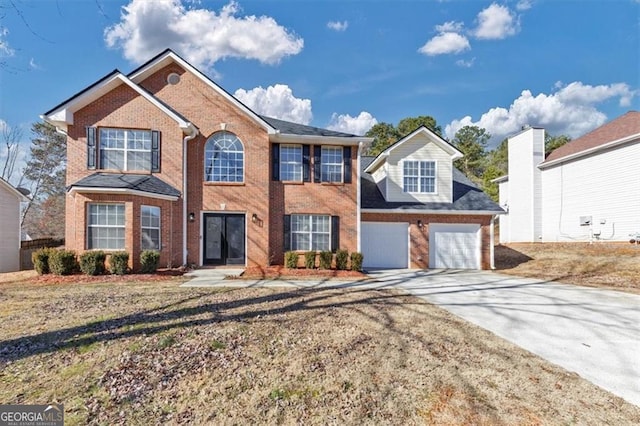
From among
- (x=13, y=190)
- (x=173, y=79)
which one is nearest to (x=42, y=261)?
(x=13, y=190)

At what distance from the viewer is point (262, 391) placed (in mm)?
3395

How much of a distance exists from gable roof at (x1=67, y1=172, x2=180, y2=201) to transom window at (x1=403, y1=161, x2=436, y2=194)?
10233 mm

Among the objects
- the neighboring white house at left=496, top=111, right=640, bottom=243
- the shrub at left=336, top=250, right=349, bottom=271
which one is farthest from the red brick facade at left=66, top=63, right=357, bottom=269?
the neighboring white house at left=496, top=111, right=640, bottom=243

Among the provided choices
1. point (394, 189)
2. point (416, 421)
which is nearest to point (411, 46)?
point (394, 189)

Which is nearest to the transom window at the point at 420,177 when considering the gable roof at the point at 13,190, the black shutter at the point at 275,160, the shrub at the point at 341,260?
the shrub at the point at 341,260

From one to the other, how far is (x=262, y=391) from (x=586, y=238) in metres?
21.2

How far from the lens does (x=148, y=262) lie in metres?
10.7

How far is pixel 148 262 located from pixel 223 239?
9.92ft

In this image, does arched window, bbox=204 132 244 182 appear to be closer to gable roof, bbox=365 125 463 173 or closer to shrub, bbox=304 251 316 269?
shrub, bbox=304 251 316 269

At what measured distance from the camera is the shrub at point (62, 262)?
10070 mm

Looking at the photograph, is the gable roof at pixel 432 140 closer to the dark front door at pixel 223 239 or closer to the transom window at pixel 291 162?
the transom window at pixel 291 162

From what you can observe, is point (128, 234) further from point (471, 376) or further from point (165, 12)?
point (471, 376)

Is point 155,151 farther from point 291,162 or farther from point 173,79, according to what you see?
point 291,162

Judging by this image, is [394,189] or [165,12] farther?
[394,189]
